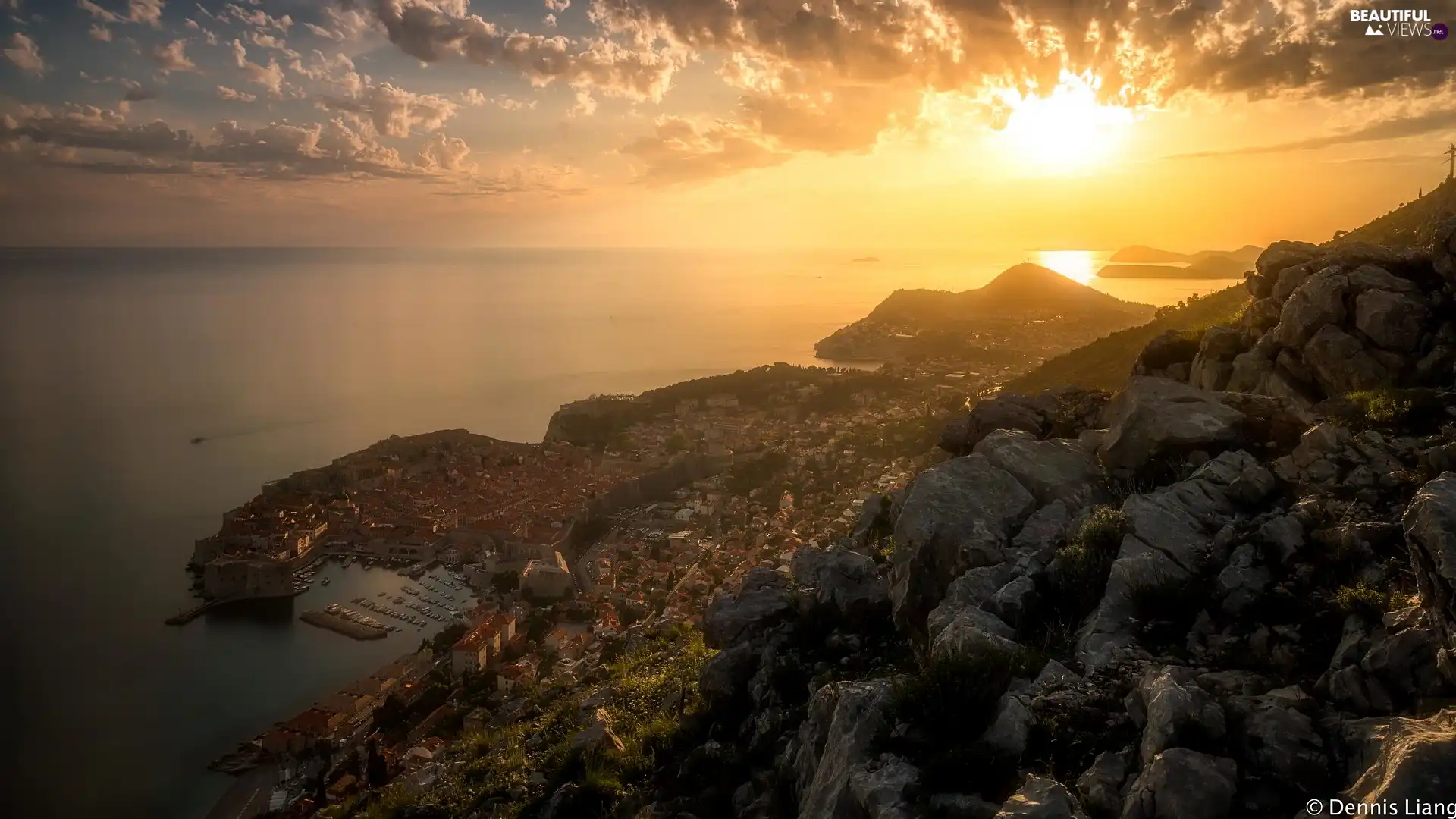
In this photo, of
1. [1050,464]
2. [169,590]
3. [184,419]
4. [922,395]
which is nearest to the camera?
[1050,464]

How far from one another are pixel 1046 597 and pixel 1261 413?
12.2ft

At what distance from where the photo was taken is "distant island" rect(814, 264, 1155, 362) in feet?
265

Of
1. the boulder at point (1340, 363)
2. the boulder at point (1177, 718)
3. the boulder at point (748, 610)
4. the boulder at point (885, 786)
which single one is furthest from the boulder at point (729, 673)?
the boulder at point (1340, 363)

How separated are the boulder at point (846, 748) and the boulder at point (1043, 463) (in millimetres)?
3979

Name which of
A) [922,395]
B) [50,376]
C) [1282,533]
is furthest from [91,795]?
[50,376]

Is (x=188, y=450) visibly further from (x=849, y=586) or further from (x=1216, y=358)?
(x=1216, y=358)

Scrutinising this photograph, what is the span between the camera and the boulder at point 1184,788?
398cm

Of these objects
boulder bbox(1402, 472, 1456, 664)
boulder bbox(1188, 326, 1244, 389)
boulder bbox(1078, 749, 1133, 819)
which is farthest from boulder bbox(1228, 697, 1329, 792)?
boulder bbox(1188, 326, 1244, 389)

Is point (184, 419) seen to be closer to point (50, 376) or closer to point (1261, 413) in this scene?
point (50, 376)

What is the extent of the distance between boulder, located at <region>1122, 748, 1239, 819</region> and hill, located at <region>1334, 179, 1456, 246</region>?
77.9 ft

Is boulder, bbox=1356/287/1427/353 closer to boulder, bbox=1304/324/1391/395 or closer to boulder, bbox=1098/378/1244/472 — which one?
boulder, bbox=1304/324/1391/395

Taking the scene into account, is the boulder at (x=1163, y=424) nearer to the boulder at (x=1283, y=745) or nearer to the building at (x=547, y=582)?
the boulder at (x=1283, y=745)

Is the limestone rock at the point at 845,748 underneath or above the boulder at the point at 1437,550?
underneath

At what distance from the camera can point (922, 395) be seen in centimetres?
6197
